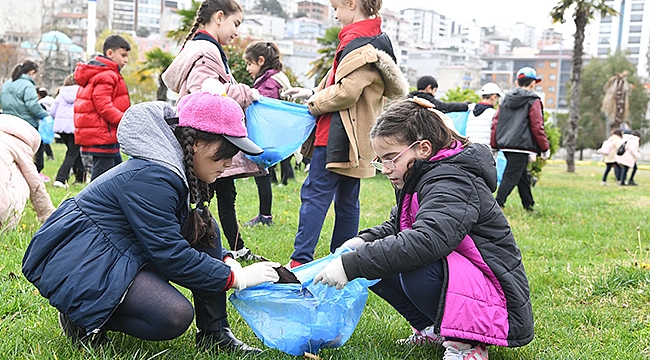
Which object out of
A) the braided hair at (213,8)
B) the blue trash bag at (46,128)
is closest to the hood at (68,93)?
the blue trash bag at (46,128)

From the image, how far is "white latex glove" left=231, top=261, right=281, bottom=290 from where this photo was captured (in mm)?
2699

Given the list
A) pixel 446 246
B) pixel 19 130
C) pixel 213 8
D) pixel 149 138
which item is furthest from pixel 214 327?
pixel 19 130

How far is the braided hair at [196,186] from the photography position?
2.66 m

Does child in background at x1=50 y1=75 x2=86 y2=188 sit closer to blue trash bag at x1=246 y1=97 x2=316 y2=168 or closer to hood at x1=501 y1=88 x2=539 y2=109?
blue trash bag at x1=246 y1=97 x2=316 y2=168

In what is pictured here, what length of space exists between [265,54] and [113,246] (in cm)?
402

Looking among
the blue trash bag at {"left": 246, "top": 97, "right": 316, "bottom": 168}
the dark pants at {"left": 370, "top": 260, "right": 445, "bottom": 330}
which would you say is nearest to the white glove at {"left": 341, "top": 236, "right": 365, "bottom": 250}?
the dark pants at {"left": 370, "top": 260, "right": 445, "bottom": 330}

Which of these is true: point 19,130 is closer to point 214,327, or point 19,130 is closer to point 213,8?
point 213,8

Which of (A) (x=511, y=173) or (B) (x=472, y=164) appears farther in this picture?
(A) (x=511, y=173)

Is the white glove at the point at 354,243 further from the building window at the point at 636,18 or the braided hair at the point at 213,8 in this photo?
the building window at the point at 636,18

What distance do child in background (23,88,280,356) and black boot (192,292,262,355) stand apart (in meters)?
0.15

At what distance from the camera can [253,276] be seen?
2721 millimetres

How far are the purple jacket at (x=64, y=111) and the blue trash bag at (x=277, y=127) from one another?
229 inches

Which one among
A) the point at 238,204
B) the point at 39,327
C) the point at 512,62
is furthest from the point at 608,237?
the point at 512,62

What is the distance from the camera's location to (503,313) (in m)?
2.73
